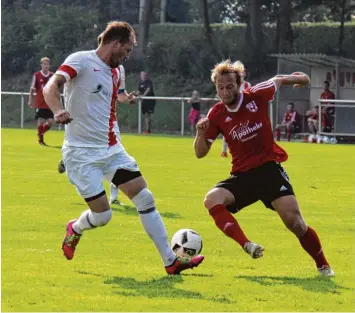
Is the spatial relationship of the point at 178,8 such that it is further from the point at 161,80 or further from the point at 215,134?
the point at 215,134

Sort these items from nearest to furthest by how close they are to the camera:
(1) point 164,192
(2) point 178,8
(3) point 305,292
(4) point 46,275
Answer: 1. (3) point 305,292
2. (4) point 46,275
3. (1) point 164,192
4. (2) point 178,8

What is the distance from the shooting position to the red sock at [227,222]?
8852 millimetres

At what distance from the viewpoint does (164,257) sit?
880cm

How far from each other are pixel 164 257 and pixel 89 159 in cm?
99

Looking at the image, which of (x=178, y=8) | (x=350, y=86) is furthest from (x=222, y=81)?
(x=178, y=8)

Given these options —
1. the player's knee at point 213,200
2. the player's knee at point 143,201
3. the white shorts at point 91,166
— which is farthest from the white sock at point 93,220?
the player's knee at point 213,200

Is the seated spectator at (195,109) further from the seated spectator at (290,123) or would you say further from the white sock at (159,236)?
the white sock at (159,236)

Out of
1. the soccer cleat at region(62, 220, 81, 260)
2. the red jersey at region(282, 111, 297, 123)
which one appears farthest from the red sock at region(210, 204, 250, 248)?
the red jersey at region(282, 111, 297, 123)

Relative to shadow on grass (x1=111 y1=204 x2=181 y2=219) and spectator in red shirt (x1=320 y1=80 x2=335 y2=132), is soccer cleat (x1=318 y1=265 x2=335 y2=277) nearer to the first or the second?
shadow on grass (x1=111 y1=204 x2=181 y2=219)

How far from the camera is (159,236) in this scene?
880cm

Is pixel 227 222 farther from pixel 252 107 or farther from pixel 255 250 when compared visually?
pixel 252 107

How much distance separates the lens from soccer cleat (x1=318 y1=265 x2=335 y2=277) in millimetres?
8812

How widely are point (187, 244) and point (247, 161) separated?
890mm

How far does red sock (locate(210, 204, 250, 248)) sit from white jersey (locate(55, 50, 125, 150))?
39.6 inches
